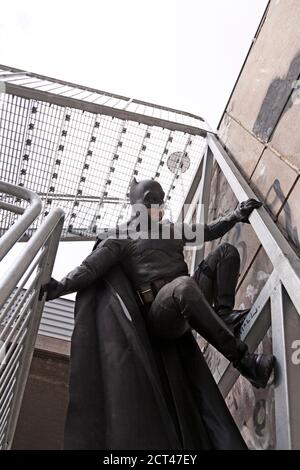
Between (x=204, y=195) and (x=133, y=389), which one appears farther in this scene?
(x=204, y=195)

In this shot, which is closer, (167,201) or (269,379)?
(269,379)

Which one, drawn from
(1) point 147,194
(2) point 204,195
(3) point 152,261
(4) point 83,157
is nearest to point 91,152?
(4) point 83,157

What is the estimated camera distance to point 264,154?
165 inches

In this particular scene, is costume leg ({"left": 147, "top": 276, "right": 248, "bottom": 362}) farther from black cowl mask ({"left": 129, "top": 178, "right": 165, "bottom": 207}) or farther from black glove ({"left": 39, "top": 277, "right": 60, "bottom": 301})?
black cowl mask ({"left": 129, "top": 178, "right": 165, "bottom": 207})

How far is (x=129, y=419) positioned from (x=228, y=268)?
155cm

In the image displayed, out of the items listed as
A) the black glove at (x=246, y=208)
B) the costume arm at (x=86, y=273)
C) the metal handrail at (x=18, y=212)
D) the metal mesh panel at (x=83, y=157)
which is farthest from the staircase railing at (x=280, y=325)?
the metal mesh panel at (x=83, y=157)

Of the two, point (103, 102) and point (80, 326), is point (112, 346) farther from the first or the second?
point (103, 102)

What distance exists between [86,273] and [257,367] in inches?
48.1

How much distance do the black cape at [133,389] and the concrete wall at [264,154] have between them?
0.49m

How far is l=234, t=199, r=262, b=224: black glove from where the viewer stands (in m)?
3.68

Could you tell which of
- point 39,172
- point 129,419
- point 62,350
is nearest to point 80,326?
point 129,419

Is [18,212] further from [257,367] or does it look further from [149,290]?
[257,367]
